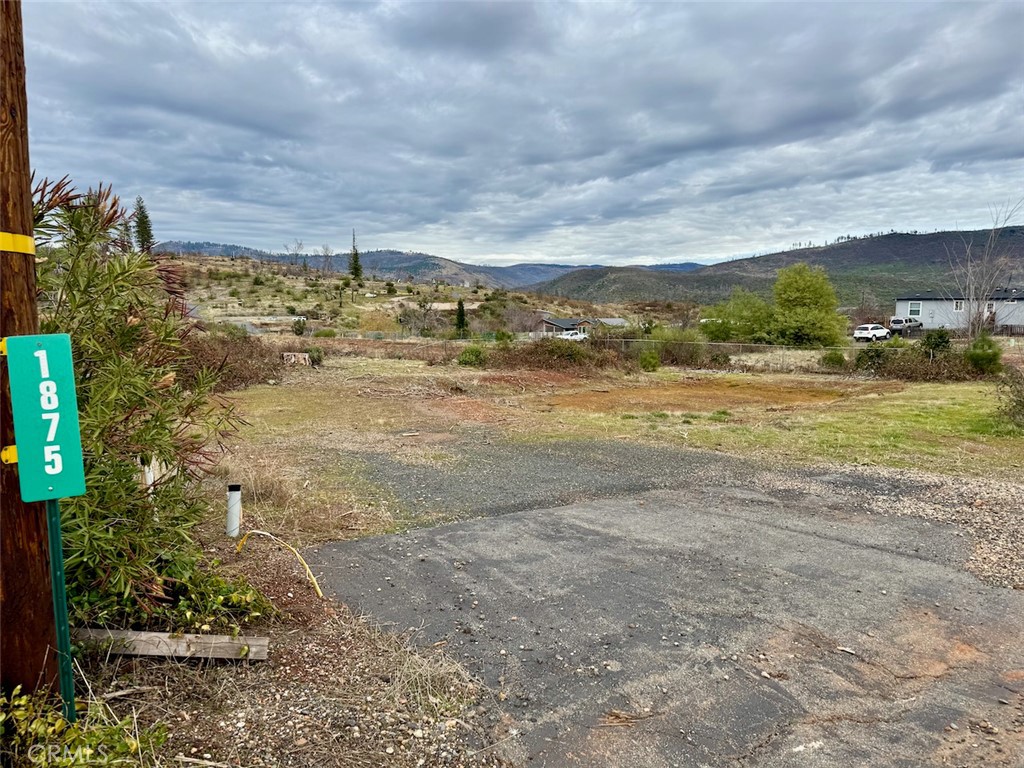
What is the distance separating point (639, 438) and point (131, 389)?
27.9 ft

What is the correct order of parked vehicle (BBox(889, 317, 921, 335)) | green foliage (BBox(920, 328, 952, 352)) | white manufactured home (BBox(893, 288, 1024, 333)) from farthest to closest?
white manufactured home (BBox(893, 288, 1024, 333))
parked vehicle (BBox(889, 317, 921, 335))
green foliage (BBox(920, 328, 952, 352))

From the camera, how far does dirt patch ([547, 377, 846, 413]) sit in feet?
48.0

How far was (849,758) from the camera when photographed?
252 centimetres

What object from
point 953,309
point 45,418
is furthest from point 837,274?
point 45,418

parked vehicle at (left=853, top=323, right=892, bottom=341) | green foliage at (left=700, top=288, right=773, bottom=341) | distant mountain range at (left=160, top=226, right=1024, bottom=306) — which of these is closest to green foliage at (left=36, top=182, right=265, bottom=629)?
green foliage at (left=700, top=288, right=773, bottom=341)

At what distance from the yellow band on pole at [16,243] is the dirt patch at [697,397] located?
481 inches

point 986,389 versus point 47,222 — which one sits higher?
point 47,222

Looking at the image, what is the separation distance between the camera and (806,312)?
29312 mm

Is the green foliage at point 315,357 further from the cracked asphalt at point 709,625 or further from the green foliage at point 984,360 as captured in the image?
the green foliage at point 984,360

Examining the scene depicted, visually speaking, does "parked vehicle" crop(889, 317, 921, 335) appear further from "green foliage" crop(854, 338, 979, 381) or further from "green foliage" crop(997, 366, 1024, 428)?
"green foliage" crop(997, 366, 1024, 428)

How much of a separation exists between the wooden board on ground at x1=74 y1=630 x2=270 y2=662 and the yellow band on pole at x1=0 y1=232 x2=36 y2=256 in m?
1.70

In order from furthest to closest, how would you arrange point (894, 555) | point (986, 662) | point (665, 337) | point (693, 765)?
1. point (665, 337)
2. point (894, 555)
3. point (986, 662)
4. point (693, 765)

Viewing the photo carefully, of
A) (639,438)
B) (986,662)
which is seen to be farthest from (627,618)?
(639,438)

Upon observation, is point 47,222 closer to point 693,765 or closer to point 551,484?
point 693,765
